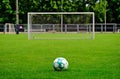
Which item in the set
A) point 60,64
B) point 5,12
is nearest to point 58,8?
point 5,12

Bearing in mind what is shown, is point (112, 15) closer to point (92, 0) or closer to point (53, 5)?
point (92, 0)

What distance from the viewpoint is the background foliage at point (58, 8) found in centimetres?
7481

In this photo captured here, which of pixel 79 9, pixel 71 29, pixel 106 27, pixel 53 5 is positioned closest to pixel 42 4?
pixel 53 5

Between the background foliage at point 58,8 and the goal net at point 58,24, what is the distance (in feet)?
90.1

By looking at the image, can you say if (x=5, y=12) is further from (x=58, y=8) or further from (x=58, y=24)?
(x=58, y=24)

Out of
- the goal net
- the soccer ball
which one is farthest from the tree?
the soccer ball

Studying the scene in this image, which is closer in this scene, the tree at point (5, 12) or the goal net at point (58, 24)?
the goal net at point (58, 24)

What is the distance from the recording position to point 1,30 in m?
67.1

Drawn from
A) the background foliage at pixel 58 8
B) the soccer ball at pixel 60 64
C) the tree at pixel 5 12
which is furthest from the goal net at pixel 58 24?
the soccer ball at pixel 60 64

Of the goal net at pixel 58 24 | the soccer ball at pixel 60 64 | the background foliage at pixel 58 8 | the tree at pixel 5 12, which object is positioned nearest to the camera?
the soccer ball at pixel 60 64

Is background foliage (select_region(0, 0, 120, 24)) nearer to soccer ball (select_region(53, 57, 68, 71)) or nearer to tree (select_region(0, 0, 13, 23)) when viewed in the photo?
tree (select_region(0, 0, 13, 23))

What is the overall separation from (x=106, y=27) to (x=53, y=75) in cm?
5876

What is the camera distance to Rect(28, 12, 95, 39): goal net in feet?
143

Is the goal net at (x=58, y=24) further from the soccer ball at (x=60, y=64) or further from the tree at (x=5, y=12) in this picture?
the soccer ball at (x=60, y=64)
